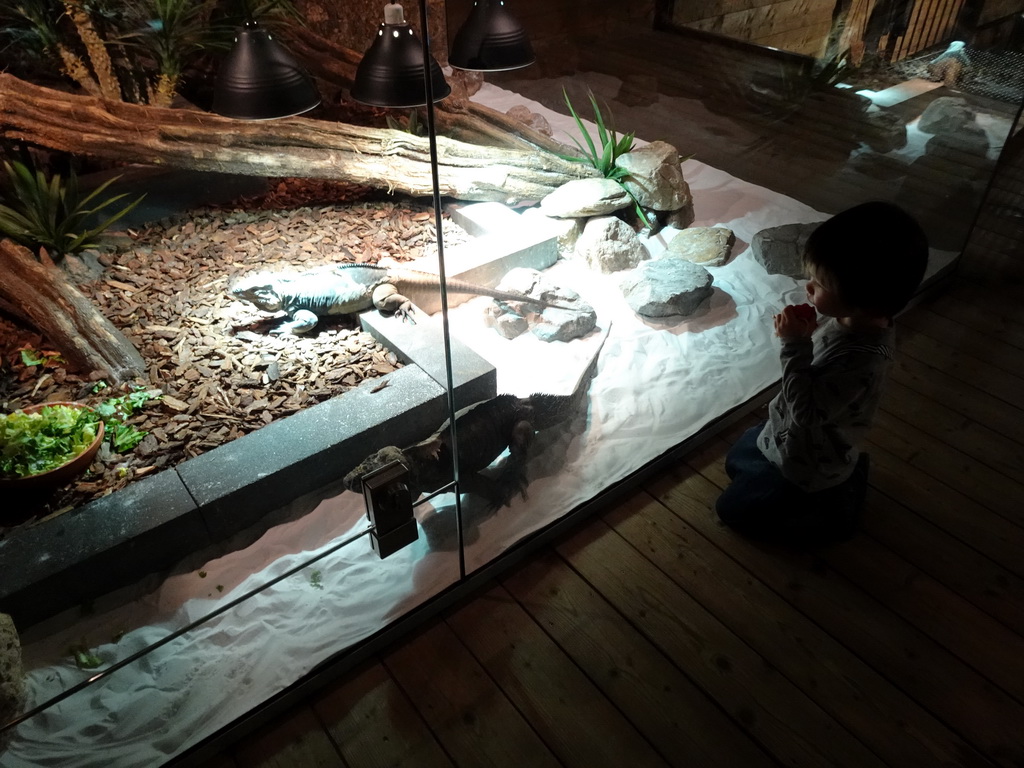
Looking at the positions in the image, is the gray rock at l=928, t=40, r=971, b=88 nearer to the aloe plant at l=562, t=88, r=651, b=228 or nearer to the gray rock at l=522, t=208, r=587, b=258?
the aloe plant at l=562, t=88, r=651, b=228

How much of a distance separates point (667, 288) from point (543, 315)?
0.61 m

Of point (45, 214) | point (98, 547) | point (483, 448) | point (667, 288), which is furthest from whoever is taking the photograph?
point (667, 288)

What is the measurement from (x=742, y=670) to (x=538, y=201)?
266 centimetres

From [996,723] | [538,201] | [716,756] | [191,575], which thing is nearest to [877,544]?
[996,723]

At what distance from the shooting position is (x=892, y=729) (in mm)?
1528

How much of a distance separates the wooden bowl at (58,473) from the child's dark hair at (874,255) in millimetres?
2048

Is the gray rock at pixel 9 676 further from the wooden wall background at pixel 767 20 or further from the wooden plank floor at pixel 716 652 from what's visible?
the wooden wall background at pixel 767 20

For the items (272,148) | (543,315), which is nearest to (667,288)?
(543,315)

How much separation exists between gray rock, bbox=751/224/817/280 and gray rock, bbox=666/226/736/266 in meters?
0.15

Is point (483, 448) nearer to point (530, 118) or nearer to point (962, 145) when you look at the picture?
point (530, 118)

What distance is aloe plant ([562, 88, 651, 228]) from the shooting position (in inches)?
144

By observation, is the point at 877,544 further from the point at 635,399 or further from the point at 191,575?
the point at 191,575

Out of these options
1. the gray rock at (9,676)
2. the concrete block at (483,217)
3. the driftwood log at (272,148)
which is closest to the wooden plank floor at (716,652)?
the gray rock at (9,676)

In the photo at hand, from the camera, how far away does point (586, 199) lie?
339 cm
